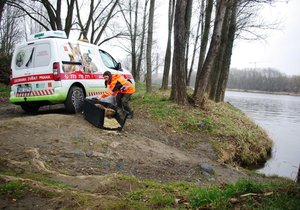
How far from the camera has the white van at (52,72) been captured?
9086mm

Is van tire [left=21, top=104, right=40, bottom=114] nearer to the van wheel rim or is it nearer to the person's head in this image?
the van wheel rim

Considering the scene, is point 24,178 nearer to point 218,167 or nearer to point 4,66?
point 218,167

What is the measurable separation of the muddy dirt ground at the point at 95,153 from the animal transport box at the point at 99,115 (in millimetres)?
194

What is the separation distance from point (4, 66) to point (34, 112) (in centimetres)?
1139

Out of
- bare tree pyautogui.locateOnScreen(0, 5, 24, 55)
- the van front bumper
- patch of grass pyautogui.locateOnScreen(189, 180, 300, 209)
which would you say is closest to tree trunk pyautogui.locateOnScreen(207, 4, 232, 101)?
the van front bumper

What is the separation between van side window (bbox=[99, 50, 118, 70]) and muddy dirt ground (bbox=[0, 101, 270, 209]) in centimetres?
244

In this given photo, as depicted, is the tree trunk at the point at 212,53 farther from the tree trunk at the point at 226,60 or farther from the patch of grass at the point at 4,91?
the patch of grass at the point at 4,91

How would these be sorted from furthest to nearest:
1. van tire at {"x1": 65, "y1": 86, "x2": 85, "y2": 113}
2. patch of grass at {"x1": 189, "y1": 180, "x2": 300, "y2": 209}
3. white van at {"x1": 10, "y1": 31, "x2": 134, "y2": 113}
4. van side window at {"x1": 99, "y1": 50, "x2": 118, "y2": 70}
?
van side window at {"x1": 99, "y1": 50, "x2": 118, "y2": 70}, van tire at {"x1": 65, "y1": 86, "x2": 85, "y2": 113}, white van at {"x1": 10, "y1": 31, "x2": 134, "y2": 113}, patch of grass at {"x1": 189, "y1": 180, "x2": 300, "y2": 209}

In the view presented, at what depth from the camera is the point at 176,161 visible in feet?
24.8

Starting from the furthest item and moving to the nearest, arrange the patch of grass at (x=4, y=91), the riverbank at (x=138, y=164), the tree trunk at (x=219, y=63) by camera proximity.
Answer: the tree trunk at (x=219, y=63) < the patch of grass at (x=4, y=91) < the riverbank at (x=138, y=164)

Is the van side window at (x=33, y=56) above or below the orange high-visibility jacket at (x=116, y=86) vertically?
above

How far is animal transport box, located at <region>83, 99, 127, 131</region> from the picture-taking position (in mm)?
8461

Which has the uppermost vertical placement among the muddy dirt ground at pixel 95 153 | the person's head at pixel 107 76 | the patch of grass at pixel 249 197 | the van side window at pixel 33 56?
the van side window at pixel 33 56

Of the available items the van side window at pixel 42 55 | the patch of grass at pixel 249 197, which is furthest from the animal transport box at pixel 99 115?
the patch of grass at pixel 249 197
